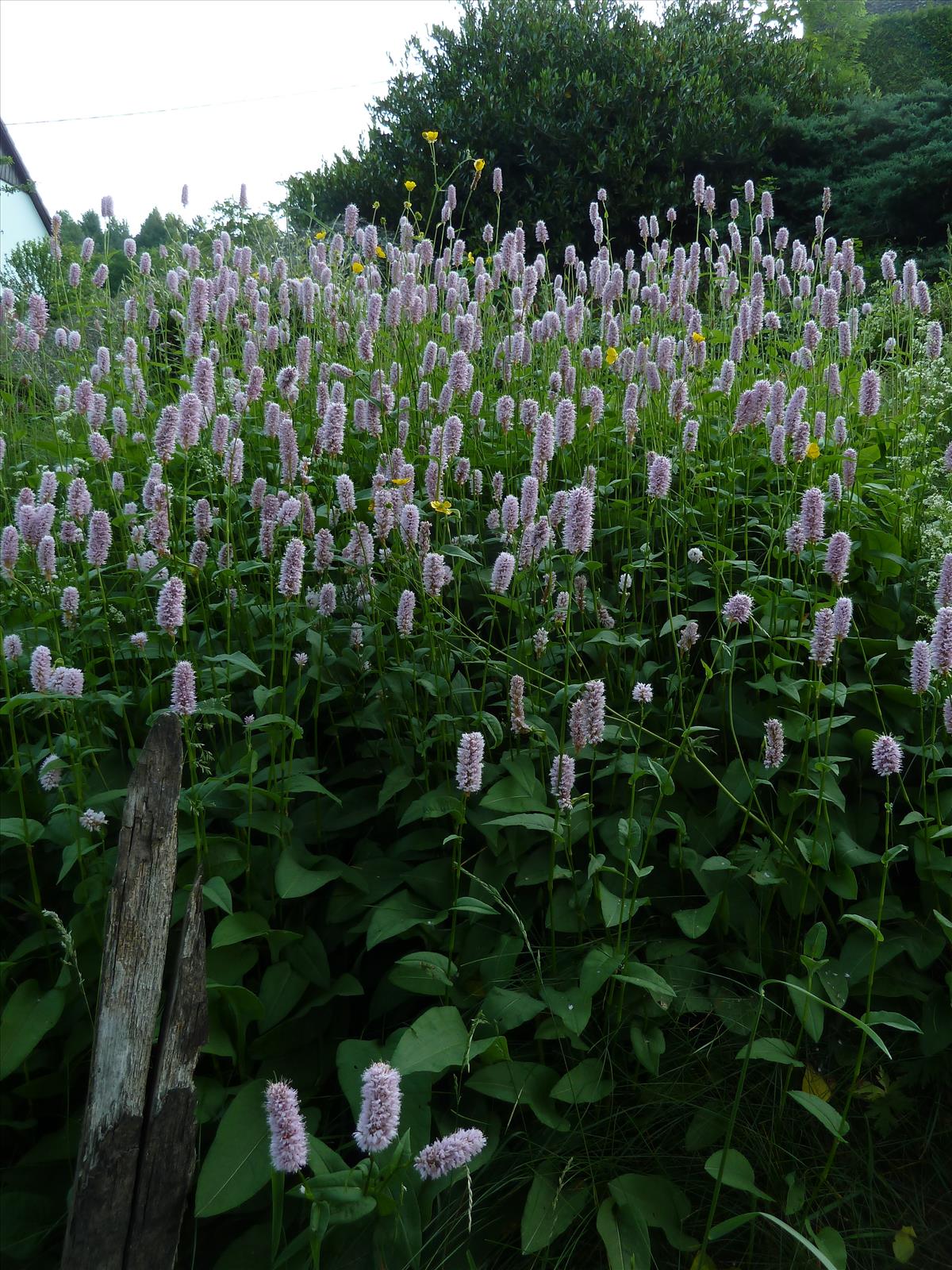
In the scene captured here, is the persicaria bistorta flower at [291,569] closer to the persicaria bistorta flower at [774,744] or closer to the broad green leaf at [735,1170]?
the persicaria bistorta flower at [774,744]

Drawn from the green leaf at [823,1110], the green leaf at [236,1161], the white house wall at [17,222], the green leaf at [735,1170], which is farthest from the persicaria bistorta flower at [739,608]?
the white house wall at [17,222]

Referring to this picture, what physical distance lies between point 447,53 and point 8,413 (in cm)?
942

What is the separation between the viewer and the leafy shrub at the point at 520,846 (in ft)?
5.93

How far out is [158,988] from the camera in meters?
1.51

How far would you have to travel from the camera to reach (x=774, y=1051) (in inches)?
72.7

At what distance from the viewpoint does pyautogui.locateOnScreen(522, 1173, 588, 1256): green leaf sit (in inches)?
66.4

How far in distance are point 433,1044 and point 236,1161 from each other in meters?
0.39

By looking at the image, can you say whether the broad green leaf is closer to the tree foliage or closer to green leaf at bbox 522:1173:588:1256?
green leaf at bbox 522:1173:588:1256

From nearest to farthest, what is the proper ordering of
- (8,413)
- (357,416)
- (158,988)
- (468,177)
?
(158,988)
(357,416)
(8,413)
(468,177)

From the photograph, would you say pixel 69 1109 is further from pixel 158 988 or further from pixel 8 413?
pixel 8 413

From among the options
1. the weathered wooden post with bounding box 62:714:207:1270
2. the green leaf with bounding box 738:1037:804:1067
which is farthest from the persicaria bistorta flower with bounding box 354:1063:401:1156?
the green leaf with bounding box 738:1037:804:1067

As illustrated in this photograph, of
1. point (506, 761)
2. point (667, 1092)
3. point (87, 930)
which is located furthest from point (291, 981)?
point (667, 1092)

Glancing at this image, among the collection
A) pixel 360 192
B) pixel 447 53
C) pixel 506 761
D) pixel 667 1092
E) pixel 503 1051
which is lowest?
pixel 667 1092

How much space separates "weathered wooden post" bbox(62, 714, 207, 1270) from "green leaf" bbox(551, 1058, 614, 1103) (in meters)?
0.74
